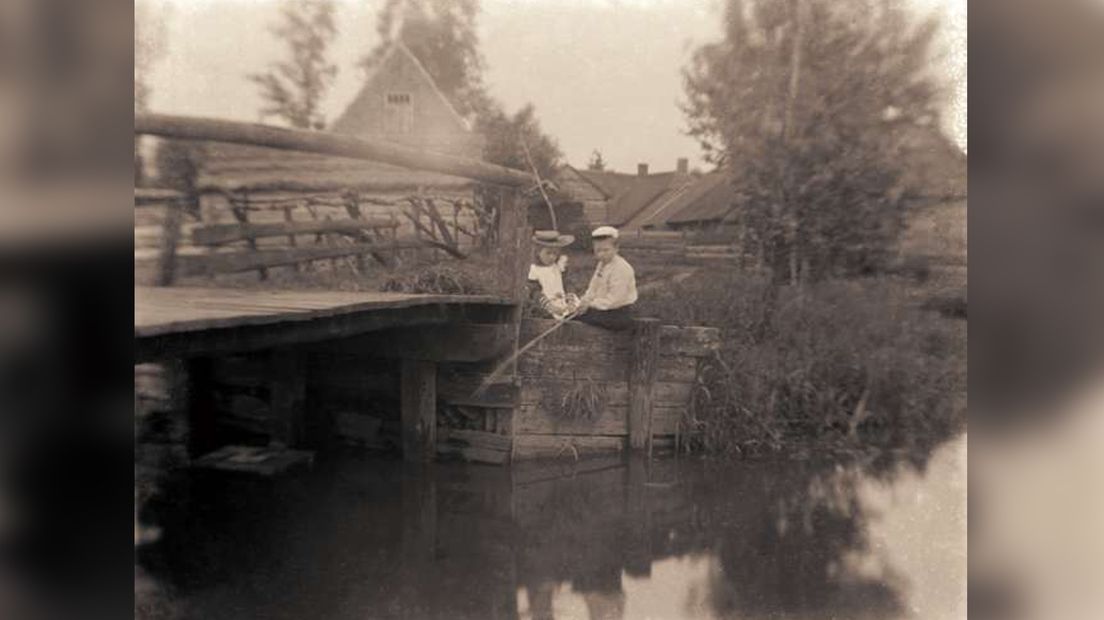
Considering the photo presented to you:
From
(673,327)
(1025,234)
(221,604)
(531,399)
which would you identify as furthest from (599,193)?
(221,604)

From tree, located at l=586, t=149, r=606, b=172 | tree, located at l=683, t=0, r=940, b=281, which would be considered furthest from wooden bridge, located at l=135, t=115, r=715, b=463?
tree, located at l=683, t=0, r=940, b=281

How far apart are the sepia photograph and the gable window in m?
0.02

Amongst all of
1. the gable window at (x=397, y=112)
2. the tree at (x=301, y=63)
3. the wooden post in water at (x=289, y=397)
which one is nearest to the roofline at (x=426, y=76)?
the gable window at (x=397, y=112)

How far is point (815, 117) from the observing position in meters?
4.34

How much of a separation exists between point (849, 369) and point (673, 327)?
2.60 ft

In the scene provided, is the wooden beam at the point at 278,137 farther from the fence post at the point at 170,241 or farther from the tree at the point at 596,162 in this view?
the tree at the point at 596,162

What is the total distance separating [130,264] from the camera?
4.23m

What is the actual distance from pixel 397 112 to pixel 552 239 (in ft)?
2.74

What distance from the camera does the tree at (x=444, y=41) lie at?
13.9 feet

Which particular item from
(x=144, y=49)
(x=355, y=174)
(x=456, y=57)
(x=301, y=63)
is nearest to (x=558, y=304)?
(x=355, y=174)

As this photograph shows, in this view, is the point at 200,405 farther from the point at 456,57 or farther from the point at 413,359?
the point at 456,57

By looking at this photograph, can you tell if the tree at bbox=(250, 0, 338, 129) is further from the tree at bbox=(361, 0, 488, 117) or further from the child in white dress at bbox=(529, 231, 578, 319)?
the child in white dress at bbox=(529, 231, 578, 319)

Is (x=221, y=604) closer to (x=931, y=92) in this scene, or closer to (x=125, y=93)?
(x=125, y=93)

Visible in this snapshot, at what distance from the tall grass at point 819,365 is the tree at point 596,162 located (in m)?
0.60
